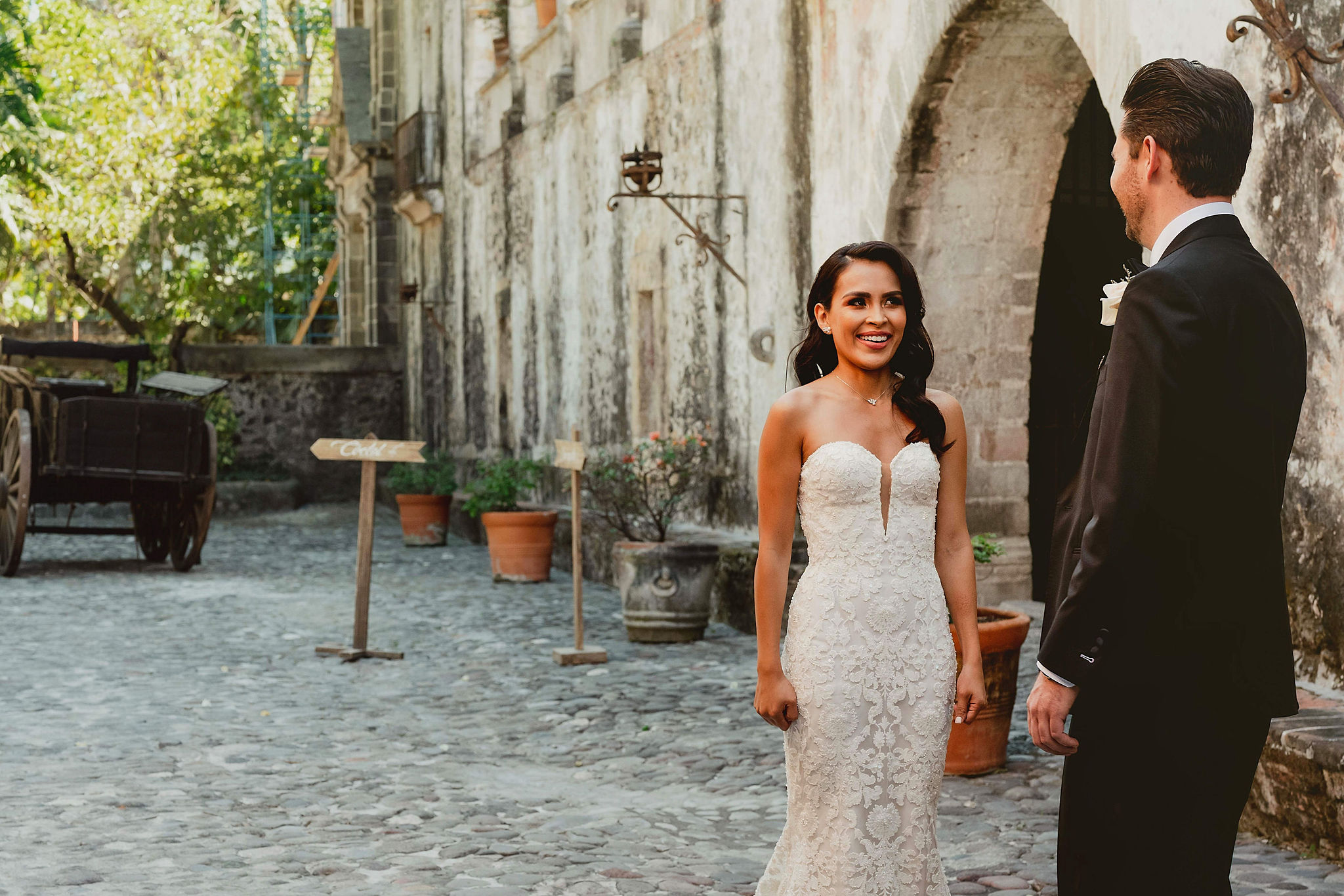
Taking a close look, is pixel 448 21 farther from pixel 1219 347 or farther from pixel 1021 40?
pixel 1219 347

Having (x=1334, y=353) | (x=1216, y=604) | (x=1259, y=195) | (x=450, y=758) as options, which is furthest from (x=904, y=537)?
(x=450, y=758)

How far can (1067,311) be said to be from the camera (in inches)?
376

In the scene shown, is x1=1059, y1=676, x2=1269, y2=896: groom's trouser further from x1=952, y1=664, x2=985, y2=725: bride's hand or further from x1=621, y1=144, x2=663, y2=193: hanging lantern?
x1=621, y1=144, x2=663, y2=193: hanging lantern

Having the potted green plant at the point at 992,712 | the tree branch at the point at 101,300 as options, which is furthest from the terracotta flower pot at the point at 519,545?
the tree branch at the point at 101,300

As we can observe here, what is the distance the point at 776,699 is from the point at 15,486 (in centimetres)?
1074

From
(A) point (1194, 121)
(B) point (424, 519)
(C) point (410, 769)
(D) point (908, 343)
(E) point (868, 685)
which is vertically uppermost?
(A) point (1194, 121)

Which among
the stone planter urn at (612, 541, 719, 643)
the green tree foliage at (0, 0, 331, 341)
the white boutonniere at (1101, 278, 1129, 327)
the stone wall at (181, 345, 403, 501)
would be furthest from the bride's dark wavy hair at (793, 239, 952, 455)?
the green tree foliage at (0, 0, 331, 341)

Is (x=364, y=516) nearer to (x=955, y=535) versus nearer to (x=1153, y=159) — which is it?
(x=955, y=535)

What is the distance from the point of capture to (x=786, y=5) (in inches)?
375

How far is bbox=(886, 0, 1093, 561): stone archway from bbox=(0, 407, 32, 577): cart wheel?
279 inches

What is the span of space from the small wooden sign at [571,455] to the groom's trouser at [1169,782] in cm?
589

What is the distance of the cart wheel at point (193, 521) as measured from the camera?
1277 centimetres

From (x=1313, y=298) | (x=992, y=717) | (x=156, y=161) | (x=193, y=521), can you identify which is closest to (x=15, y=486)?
(x=193, y=521)

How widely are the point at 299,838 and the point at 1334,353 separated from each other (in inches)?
136
